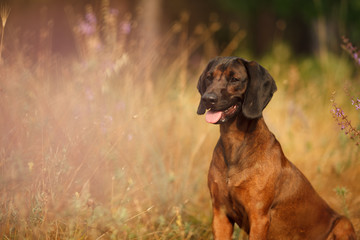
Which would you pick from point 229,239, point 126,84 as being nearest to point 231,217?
point 229,239

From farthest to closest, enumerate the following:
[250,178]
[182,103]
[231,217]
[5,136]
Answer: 1. [182,103]
2. [5,136]
3. [231,217]
4. [250,178]

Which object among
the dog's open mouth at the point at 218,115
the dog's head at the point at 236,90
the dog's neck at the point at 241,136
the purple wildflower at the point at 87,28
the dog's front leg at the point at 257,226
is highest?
the purple wildflower at the point at 87,28

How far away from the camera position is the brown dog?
9.68 ft

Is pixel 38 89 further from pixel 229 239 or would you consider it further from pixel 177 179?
pixel 229 239

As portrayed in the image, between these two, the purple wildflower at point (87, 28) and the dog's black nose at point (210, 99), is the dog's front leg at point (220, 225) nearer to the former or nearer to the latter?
the dog's black nose at point (210, 99)

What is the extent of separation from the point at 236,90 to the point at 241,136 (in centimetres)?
32

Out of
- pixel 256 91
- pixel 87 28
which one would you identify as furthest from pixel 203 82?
pixel 87 28

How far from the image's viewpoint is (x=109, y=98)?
14.2ft

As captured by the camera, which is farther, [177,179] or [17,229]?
[177,179]

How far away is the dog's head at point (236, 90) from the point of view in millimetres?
2953

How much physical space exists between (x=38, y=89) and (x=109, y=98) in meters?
0.65

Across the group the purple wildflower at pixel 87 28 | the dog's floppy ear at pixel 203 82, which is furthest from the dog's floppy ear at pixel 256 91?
the purple wildflower at pixel 87 28

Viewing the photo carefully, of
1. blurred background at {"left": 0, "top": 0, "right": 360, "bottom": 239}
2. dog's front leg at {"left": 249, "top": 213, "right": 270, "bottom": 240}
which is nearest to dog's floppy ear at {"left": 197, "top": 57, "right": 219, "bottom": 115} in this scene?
blurred background at {"left": 0, "top": 0, "right": 360, "bottom": 239}

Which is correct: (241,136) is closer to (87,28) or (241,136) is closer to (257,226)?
(257,226)
